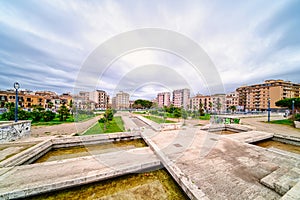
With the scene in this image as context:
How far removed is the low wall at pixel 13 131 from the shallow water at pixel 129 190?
5269 millimetres

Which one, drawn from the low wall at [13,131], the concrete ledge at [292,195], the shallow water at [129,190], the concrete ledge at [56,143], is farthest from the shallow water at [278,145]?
the low wall at [13,131]

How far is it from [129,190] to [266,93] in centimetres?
5863

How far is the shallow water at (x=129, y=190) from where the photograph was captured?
102 inches

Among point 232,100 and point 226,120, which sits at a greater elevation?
point 232,100

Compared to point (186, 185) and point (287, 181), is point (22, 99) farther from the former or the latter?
point (287, 181)

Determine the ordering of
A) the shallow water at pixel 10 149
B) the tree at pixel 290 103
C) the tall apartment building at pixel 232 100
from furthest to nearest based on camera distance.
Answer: the tall apartment building at pixel 232 100, the tree at pixel 290 103, the shallow water at pixel 10 149

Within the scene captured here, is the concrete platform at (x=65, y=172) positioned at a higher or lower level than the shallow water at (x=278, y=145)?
higher

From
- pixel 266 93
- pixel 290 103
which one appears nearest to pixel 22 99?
pixel 290 103

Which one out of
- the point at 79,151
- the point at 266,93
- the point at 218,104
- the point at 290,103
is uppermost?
the point at 266,93

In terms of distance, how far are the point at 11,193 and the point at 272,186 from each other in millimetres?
5626

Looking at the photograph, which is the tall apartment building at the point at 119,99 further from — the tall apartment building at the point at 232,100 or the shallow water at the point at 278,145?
the tall apartment building at the point at 232,100

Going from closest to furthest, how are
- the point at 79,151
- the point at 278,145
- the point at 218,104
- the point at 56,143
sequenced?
the point at 79,151, the point at 56,143, the point at 278,145, the point at 218,104

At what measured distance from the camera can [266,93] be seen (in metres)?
41.3

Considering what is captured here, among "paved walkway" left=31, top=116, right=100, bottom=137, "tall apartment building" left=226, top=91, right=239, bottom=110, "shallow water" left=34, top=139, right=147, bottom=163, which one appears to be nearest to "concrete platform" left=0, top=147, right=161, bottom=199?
"shallow water" left=34, top=139, right=147, bottom=163
